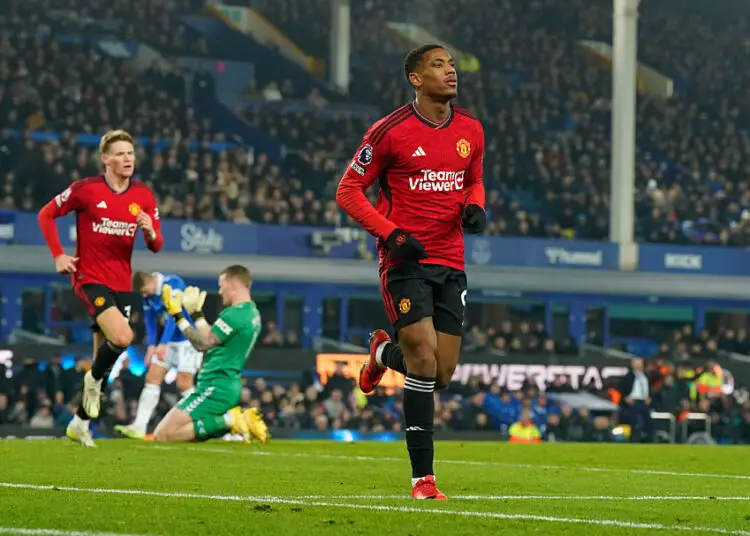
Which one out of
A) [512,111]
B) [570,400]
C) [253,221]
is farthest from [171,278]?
[512,111]

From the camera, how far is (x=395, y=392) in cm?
2703

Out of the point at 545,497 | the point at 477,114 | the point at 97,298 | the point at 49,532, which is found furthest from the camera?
the point at 477,114

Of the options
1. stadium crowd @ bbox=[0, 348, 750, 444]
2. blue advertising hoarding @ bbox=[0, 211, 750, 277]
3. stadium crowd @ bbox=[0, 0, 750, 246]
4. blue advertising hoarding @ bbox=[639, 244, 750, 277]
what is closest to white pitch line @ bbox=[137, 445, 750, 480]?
stadium crowd @ bbox=[0, 348, 750, 444]

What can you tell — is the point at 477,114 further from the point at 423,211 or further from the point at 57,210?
the point at 423,211

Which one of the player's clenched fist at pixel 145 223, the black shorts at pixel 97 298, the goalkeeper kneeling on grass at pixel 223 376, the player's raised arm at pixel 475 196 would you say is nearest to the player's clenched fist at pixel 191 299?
the goalkeeper kneeling on grass at pixel 223 376

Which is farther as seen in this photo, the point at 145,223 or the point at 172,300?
the point at 172,300

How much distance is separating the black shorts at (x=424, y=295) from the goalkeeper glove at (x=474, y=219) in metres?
0.24

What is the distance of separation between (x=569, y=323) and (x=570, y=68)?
1329 cm

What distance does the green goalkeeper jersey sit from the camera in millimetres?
14273

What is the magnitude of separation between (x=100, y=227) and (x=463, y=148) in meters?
5.13

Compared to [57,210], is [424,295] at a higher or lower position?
lower

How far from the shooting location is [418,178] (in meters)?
8.16

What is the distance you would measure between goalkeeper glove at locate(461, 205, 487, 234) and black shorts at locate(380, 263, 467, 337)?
0.77ft

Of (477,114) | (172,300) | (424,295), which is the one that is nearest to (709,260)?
(477,114)
